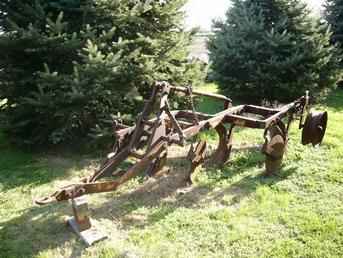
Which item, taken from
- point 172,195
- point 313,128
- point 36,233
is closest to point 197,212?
point 172,195

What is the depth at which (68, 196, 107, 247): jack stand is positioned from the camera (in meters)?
3.22

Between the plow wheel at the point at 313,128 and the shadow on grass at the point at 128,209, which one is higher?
the plow wheel at the point at 313,128

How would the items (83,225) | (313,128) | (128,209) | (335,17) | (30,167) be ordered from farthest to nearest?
(335,17) < (30,167) < (313,128) < (128,209) < (83,225)

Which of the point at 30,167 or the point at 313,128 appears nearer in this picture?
the point at 313,128

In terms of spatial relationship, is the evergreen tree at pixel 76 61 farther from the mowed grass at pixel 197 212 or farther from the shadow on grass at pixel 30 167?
the mowed grass at pixel 197 212

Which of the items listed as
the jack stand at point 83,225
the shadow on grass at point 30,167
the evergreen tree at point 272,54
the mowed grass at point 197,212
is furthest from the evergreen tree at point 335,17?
the jack stand at point 83,225

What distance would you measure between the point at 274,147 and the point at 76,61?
2.78 m

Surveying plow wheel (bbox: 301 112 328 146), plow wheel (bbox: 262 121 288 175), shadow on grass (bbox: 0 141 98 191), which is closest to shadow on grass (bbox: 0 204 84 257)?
shadow on grass (bbox: 0 141 98 191)

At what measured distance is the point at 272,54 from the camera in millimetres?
7309

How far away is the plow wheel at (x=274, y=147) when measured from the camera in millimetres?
4293

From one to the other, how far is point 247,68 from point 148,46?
278cm

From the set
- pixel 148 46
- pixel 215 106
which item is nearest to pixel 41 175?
pixel 148 46

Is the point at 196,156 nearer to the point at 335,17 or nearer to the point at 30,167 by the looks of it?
the point at 30,167

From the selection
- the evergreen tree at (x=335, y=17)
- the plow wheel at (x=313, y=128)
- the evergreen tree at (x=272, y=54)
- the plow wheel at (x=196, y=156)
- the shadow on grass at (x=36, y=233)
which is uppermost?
the evergreen tree at (x=335, y=17)
